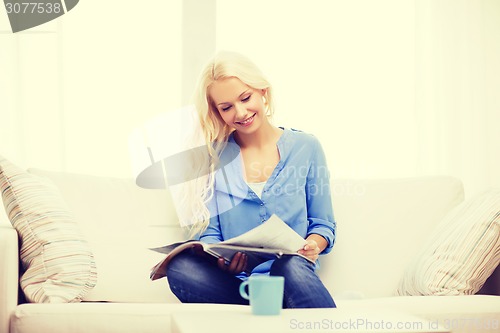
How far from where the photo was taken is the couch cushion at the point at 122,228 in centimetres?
220

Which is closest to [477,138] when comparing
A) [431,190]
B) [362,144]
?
[362,144]

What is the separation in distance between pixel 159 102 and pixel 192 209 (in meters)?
1.27

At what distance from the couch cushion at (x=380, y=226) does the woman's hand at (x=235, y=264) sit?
421mm

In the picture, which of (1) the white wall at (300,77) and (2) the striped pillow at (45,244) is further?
(1) the white wall at (300,77)

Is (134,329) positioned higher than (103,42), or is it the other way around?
(103,42)

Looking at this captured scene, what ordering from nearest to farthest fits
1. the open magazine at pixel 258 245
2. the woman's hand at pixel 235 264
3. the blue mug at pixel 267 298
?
the blue mug at pixel 267 298, the open magazine at pixel 258 245, the woman's hand at pixel 235 264

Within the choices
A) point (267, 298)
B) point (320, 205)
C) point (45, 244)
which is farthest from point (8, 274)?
point (320, 205)

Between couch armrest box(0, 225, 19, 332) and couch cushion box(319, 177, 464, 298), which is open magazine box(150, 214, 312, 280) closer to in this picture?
couch armrest box(0, 225, 19, 332)

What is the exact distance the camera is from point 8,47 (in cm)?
334

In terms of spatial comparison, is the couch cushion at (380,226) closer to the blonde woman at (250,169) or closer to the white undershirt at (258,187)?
the blonde woman at (250,169)

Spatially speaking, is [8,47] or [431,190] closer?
[431,190]

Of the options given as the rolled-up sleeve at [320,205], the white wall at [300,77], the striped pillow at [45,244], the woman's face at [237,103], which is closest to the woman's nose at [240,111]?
the woman's face at [237,103]

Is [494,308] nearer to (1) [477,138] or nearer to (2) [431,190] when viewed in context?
(2) [431,190]

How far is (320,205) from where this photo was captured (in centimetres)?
225
